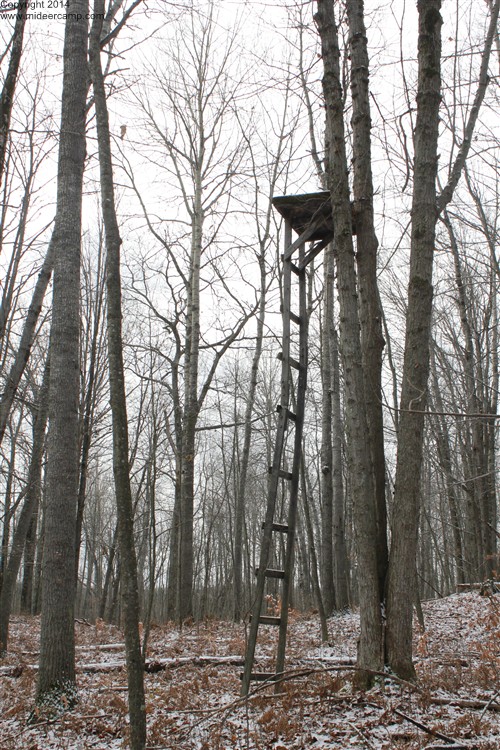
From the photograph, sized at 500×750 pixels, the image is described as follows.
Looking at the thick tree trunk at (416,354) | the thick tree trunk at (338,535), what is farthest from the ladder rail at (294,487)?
the thick tree trunk at (338,535)

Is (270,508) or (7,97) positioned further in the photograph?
(7,97)

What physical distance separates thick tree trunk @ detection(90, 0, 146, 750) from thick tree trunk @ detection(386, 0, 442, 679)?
207 cm

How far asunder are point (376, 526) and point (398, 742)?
1745 millimetres

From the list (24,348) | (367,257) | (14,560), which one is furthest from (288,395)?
(14,560)

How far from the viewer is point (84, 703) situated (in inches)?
183

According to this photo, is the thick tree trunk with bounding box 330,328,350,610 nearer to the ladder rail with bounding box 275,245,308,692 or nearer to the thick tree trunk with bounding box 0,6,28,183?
the ladder rail with bounding box 275,245,308,692

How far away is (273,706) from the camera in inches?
163

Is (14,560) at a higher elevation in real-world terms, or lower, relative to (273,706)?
higher

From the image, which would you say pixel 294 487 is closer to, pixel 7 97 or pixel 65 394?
pixel 65 394

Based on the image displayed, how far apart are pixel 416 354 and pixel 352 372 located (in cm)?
61

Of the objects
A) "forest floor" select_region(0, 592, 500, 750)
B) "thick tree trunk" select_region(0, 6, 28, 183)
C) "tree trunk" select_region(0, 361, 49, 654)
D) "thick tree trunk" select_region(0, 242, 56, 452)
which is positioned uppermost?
"thick tree trunk" select_region(0, 6, 28, 183)

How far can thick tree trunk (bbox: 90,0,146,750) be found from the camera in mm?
3301

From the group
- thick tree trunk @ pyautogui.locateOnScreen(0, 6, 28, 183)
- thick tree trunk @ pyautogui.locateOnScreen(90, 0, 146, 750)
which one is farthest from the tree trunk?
thick tree trunk @ pyautogui.locateOnScreen(0, 6, 28, 183)

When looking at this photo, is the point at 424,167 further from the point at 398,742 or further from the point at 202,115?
the point at 202,115
